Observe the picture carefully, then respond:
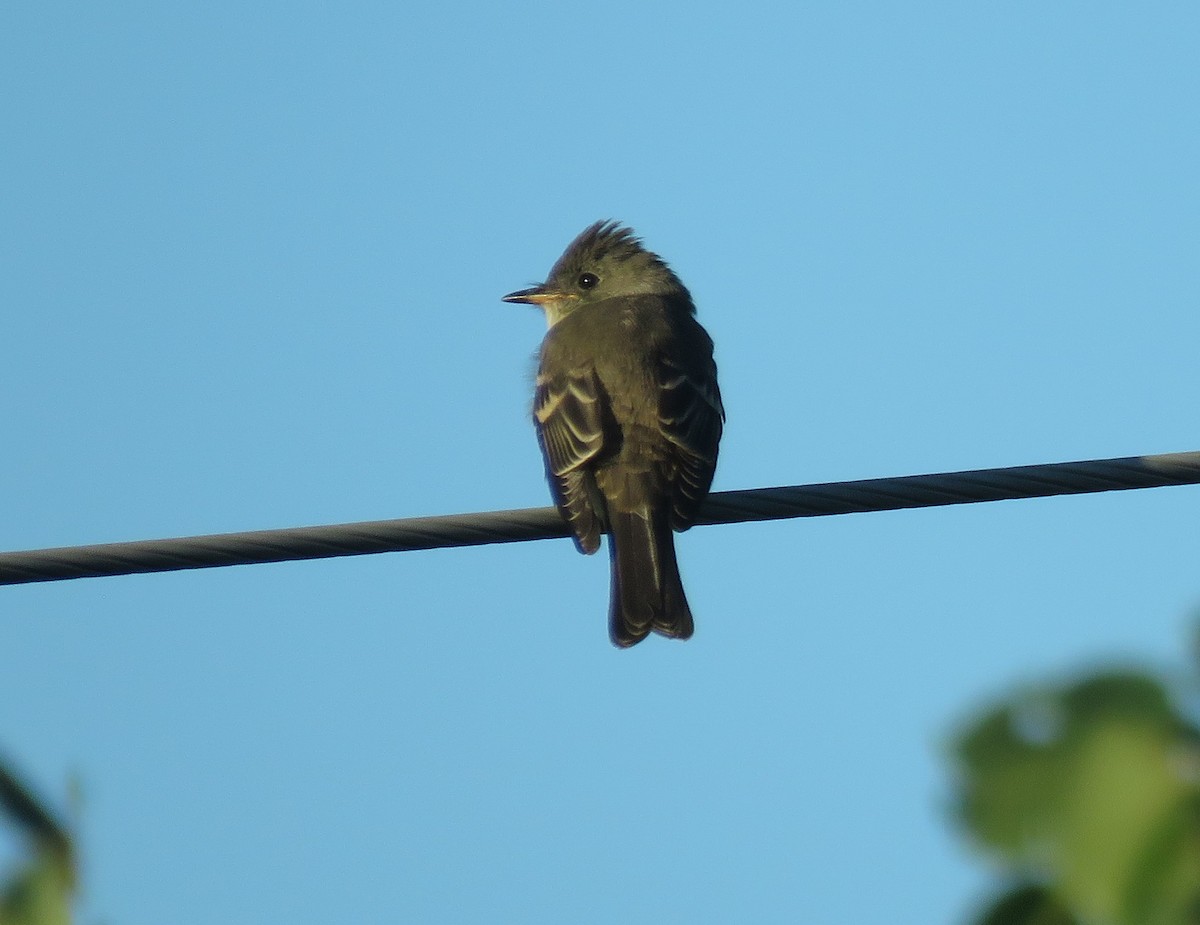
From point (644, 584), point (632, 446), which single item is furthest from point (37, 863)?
point (632, 446)

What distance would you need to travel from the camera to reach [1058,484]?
5.09m

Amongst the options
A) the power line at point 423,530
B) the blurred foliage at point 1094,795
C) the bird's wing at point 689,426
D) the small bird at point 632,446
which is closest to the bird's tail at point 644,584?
the small bird at point 632,446

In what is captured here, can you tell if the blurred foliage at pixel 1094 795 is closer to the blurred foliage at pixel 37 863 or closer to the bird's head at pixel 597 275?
the blurred foliage at pixel 37 863

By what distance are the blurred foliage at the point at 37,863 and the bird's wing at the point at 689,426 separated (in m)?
6.14

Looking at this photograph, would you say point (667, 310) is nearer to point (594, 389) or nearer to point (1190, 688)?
point (594, 389)

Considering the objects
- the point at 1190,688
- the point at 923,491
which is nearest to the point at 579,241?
the point at 923,491

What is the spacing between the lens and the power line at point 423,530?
5062 mm

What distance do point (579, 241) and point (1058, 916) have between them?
920 cm

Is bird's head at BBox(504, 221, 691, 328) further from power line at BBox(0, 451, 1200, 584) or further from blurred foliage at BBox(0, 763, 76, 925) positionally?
blurred foliage at BBox(0, 763, 76, 925)

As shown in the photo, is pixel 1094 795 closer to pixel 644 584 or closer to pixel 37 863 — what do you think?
pixel 37 863

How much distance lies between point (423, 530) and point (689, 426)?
2.58 m

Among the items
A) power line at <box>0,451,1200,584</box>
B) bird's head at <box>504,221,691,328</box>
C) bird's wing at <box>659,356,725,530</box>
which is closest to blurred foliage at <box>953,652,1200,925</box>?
power line at <box>0,451,1200,584</box>

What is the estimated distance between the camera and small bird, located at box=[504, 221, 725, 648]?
7.27m

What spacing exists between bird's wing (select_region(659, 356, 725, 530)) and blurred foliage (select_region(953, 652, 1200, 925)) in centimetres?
610
